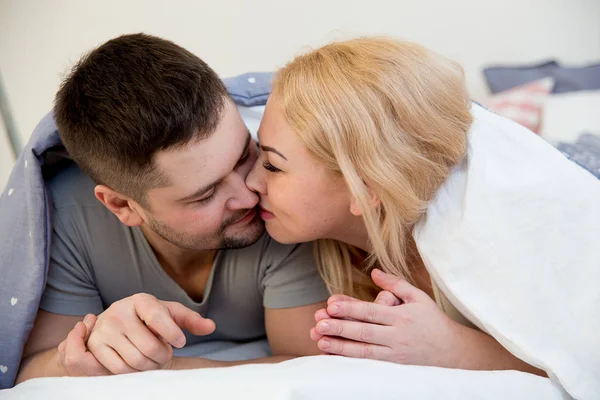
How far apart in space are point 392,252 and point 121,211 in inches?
19.0

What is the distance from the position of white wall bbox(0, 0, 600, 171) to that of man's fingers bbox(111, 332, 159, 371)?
1048 millimetres

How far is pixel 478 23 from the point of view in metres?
2.13

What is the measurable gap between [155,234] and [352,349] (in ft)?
1.49

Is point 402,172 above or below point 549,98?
above

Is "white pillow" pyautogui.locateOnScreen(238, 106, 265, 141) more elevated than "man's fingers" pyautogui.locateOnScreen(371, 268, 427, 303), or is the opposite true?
"white pillow" pyautogui.locateOnScreen(238, 106, 265, 141)

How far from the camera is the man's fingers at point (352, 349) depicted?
0.94 metres

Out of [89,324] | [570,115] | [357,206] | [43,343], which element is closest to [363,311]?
[357,206]

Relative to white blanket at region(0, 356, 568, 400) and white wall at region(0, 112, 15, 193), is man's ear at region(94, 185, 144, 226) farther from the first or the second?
white wall at region(0, 112, 15, 193)

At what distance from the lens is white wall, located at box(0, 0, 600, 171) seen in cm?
172

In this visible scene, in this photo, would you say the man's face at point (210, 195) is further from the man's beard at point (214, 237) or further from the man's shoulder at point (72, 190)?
the man's shoulder at point (72, 190)

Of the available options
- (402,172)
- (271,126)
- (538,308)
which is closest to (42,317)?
(271,126)

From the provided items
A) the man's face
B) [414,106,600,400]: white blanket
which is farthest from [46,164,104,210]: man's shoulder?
[414,106,600,400]: white blanket

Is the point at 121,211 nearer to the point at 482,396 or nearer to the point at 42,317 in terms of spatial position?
the point at 42,317

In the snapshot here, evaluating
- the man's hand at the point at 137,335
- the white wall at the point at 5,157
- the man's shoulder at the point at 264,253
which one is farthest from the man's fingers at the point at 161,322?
the white wall at the point at 5,157
